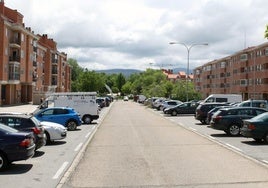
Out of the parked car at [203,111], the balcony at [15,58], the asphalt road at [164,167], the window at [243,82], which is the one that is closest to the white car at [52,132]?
the asphalt road at [164,167]

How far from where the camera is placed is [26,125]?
634 inches

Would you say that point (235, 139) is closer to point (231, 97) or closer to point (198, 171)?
point (198, 171)

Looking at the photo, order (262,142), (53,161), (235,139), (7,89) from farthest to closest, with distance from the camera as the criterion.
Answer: (7,89) < (235,139) < (262,142) < (53,161)

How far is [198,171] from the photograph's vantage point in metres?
12.3

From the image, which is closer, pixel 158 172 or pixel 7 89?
pixel 158 172

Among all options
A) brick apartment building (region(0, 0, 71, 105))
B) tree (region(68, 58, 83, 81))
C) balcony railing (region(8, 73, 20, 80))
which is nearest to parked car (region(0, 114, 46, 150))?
brick apartment building (region(0, 0, 71, 105))

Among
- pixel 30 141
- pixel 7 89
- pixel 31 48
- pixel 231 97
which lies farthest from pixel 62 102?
pixel 31 48

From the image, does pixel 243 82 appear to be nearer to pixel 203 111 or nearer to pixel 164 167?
pixel 203 111

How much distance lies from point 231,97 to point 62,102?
19.3 m

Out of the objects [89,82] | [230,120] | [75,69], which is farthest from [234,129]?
[75,69]

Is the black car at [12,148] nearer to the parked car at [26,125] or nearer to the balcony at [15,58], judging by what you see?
the parked car at [26,125]

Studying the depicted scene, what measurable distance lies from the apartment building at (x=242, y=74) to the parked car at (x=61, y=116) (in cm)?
5284

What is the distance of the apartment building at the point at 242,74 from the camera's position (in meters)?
77.8

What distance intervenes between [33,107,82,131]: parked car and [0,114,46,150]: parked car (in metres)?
10.2
